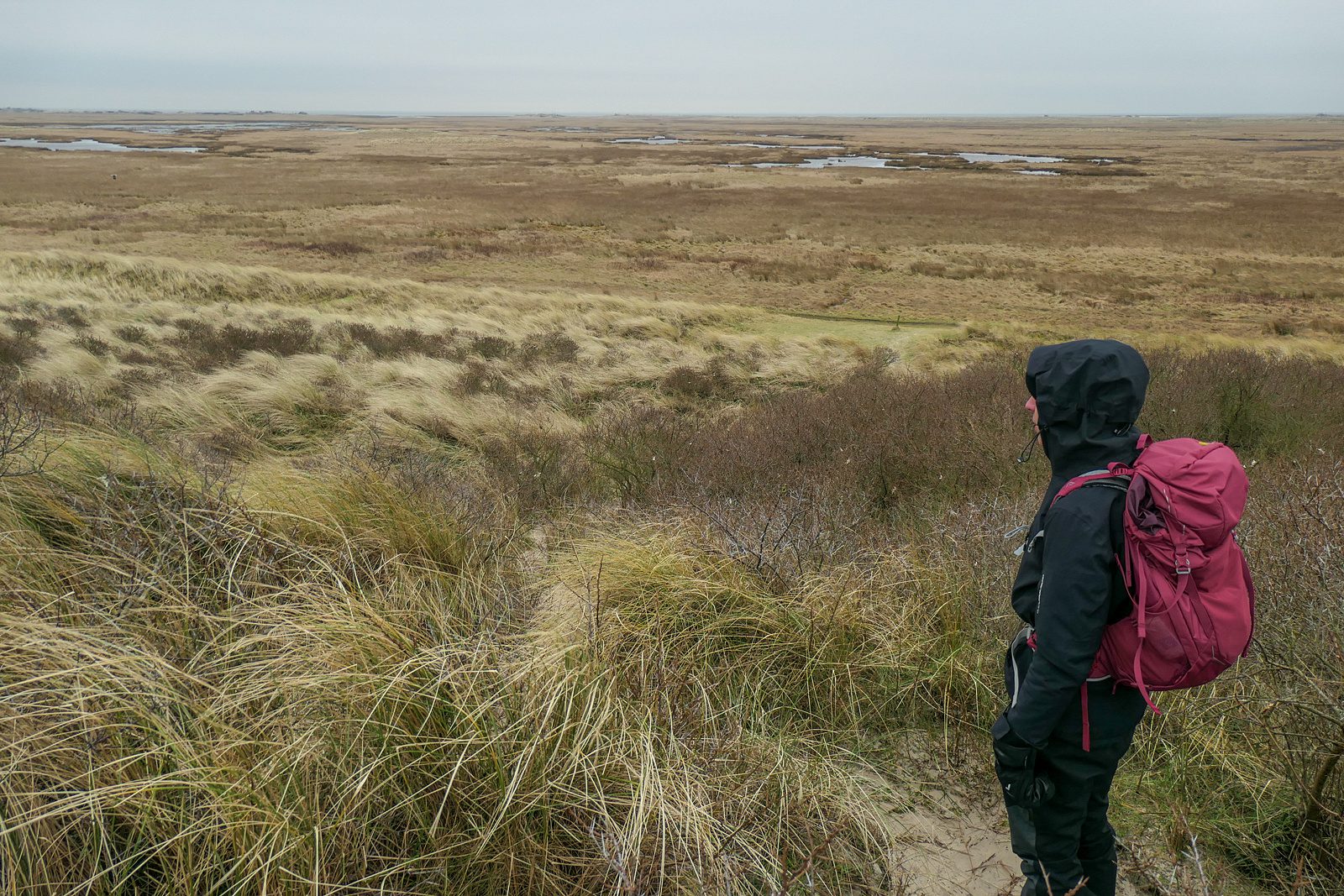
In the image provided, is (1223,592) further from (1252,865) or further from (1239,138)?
(1239,138)

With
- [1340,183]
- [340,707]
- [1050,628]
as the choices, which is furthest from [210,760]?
[1340,183]

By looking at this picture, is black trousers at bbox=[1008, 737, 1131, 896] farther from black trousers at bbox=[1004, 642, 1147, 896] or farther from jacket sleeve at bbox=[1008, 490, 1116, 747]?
jacket sleeve at bbox=[1008, 490, 1116, 747]

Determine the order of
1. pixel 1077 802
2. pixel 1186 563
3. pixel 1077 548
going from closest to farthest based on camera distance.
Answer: pixel 1186 563
pixel 1077 548
pixel 1077 802

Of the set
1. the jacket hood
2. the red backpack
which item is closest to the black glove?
the red backpack

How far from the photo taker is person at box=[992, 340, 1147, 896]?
195 centimetres

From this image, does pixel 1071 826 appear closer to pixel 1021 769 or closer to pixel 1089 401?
pixel 1021 769

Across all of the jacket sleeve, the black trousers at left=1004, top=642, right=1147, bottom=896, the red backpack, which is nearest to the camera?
the red backpack

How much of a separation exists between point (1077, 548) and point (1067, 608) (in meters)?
0.16

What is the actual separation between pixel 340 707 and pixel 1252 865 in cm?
291

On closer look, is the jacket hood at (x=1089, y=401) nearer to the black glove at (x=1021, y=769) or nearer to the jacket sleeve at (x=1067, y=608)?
the jacket sleeve at (x=1067, y=608)

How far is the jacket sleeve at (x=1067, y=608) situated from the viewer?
192 centimetres

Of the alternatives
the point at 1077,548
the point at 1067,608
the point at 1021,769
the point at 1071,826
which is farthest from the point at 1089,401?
the point at 1071,826

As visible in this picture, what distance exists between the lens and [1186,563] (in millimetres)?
1802

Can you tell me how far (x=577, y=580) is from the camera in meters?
3.43
